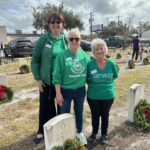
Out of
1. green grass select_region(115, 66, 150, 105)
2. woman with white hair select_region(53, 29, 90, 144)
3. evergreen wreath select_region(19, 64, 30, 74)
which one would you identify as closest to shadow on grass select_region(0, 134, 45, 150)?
woman with white hair select_region(53, 29, 90, 144)

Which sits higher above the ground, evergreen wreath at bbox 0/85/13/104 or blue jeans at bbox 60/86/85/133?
blue jeans at bbox 60/86/85/133

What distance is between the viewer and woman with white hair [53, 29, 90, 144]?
11.9 ft

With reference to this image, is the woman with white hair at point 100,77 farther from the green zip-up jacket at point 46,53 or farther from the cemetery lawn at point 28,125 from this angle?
the cemetery lawn at point 28,125

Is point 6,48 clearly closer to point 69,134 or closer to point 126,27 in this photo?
point 69,134

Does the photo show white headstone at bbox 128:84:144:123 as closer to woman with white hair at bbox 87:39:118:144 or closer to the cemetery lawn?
the cemetery lawn

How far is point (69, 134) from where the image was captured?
11.5 ft

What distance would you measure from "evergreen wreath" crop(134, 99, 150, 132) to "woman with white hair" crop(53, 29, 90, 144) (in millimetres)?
1655

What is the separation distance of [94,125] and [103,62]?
3.46 ft

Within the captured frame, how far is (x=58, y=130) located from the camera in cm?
328

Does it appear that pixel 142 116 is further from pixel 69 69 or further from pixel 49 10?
pixel 49 10

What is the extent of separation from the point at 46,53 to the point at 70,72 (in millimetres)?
509

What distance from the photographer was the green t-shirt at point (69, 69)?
361cm

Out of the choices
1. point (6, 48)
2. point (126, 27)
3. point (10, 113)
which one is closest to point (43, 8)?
point (126, 27)

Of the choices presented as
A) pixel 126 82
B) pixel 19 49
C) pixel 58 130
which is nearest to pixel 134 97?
pixel 58 130
